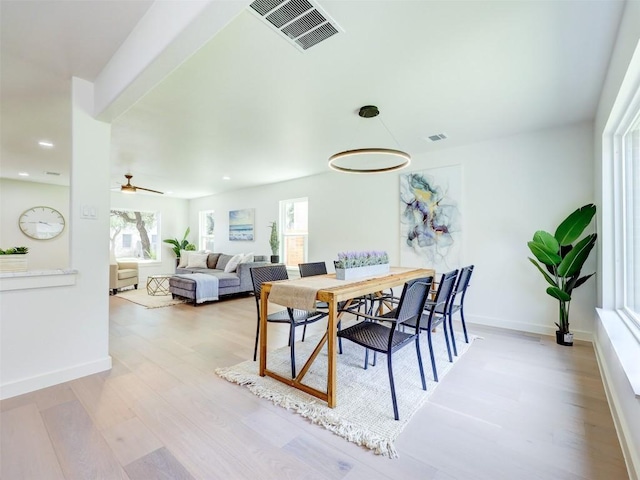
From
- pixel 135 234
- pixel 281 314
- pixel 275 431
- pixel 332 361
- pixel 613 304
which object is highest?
pixel 135 234

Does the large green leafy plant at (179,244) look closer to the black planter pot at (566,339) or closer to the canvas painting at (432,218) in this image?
the canvas painting at (432,218)

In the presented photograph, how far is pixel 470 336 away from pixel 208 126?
3.80 metres

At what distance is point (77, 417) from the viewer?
1.81m

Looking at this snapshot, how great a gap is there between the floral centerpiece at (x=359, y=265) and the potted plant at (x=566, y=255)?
1.59 meters

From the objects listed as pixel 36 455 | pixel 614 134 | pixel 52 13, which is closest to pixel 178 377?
pixel 36 455

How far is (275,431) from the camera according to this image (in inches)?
67.0

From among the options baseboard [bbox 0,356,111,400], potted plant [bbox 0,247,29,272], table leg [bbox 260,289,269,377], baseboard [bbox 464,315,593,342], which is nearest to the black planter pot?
baseboard [bbox 464,315,593,342]

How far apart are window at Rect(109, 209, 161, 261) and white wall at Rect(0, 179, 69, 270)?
0.99m

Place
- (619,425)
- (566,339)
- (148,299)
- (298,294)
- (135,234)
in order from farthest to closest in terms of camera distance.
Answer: (135,234) < (148,299) < (566,339) < (298,294) < (619,425)

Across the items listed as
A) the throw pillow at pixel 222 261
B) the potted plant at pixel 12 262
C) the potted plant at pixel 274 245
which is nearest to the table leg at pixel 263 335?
the potted plant at pixel 12 262

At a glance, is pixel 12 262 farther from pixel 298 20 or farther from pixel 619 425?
pixel 619 425

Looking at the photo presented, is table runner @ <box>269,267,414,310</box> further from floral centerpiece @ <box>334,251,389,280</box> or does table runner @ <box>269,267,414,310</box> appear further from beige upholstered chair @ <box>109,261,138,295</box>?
beige upholstered chair @ <box>109,261,138,295</box>

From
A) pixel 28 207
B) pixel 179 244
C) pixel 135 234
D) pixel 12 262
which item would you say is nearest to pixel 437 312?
pixel 12 262

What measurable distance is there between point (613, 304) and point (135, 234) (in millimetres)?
9151
